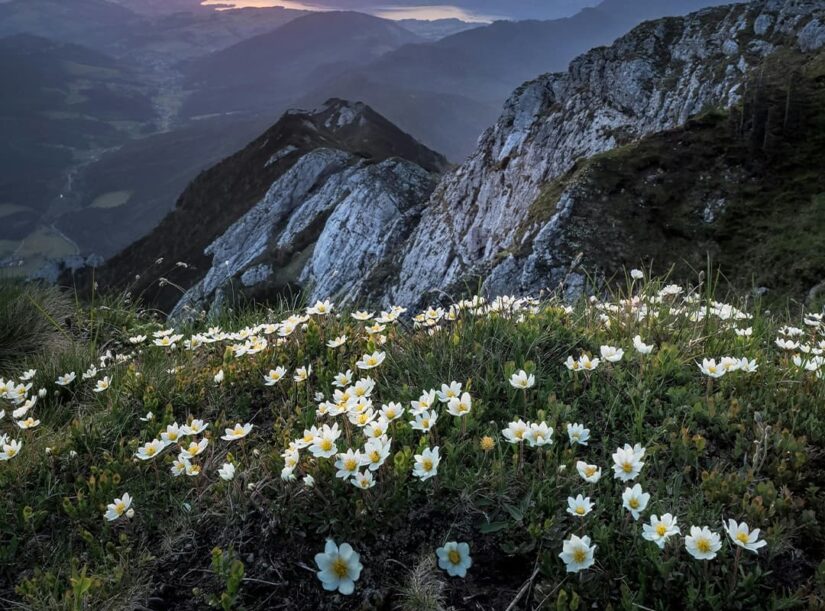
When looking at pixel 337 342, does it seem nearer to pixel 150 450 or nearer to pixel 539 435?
pixel 150 450

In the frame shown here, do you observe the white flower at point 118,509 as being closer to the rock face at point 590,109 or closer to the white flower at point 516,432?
the white flower at point 516,432

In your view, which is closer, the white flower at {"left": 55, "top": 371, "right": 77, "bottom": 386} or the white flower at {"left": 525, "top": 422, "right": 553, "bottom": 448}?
the white flower at {"left": 525, "top": 422, "right": 553, "bottom": 448}

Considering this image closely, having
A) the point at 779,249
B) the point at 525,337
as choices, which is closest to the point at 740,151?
the point at 779,249

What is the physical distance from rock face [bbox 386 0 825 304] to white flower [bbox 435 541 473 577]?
44.9 meters

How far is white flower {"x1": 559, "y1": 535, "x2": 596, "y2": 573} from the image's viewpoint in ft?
7.70

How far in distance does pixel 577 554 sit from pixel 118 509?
2.49 metres

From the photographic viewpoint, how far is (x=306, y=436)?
3121 millimetres

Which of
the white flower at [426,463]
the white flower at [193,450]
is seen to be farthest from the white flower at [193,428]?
the white flower at [426,463]

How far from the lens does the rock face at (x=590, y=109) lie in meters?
54.1

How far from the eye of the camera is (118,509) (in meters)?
3.05

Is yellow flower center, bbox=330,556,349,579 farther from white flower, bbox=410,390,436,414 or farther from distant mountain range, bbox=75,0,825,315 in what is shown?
distant mountain range, bbox=75,0,825,315

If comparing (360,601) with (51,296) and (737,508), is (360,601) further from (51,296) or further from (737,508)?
(51,296)

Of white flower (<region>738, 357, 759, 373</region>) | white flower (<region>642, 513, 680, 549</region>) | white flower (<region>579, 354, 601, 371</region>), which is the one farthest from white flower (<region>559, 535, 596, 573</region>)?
white flower (<region>738, 357, 759, 373</region>)

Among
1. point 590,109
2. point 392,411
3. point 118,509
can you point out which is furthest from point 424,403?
point 590,109
